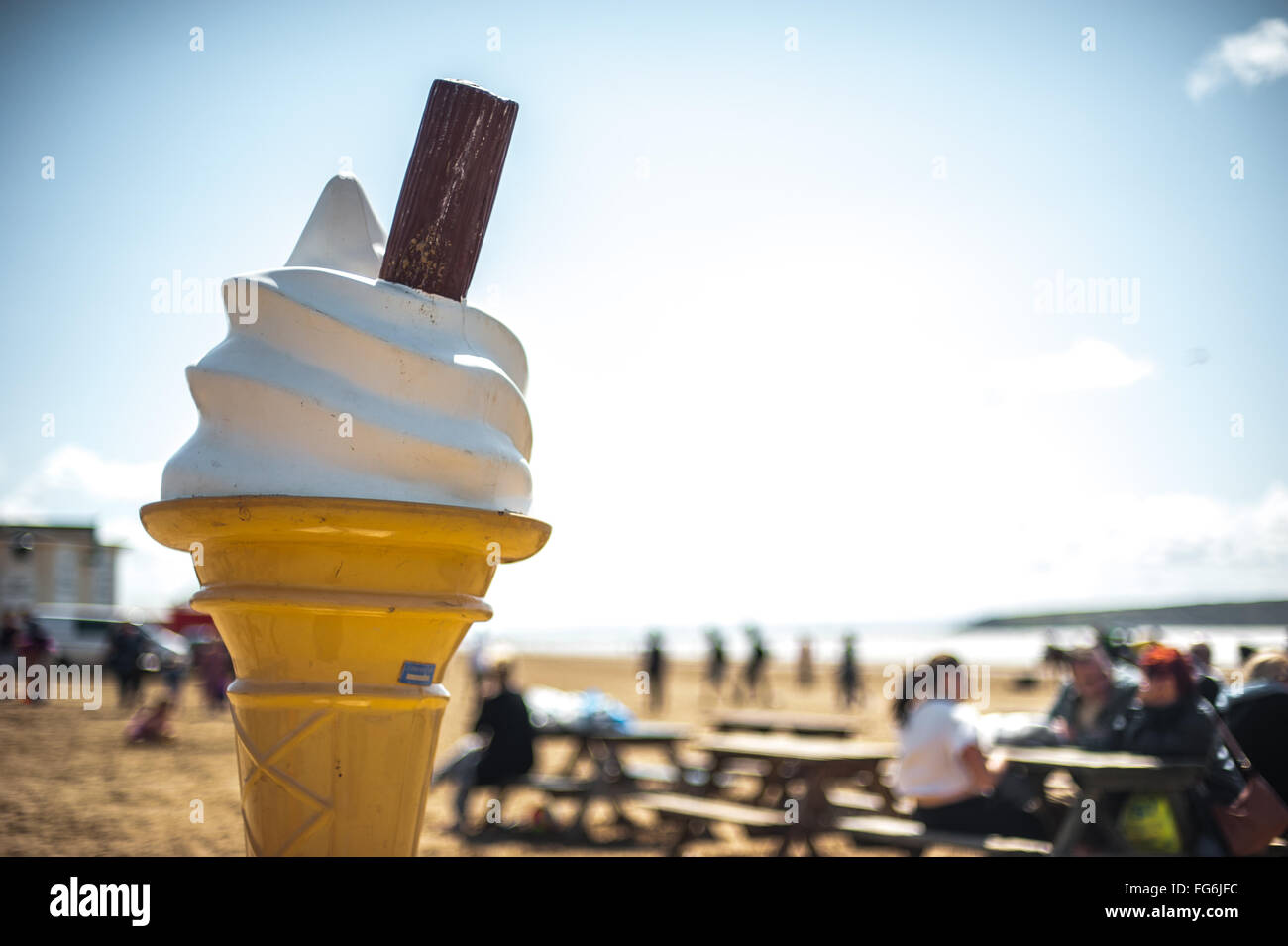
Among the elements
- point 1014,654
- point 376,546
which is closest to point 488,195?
point 376,546

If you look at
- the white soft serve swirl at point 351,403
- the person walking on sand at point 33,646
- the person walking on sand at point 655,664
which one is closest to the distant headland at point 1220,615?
the person walking on sand at point 655,664

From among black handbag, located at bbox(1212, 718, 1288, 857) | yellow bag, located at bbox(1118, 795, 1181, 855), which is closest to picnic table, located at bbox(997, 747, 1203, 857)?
yellow bag, located at bbox(1118, 795, 1181, 855)

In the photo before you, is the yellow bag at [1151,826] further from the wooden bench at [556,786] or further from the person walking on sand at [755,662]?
the person walking on sand at [755,662]

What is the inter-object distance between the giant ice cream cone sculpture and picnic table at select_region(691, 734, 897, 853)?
19.0 feet

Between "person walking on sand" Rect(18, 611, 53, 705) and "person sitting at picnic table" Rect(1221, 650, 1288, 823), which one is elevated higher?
"person sitting at picnic table" Rect(1221, 650, 1288, 823)

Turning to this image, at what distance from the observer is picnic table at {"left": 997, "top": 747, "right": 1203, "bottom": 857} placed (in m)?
4.96

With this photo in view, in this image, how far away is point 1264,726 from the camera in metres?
4.33

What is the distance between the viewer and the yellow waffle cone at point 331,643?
1536 millimetres

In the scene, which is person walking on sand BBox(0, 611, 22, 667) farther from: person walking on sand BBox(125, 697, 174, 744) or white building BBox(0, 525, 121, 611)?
person walking on sand BBox(125, 697, 174, 744)

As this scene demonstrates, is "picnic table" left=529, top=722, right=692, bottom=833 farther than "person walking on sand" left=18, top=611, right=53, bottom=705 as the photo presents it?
No

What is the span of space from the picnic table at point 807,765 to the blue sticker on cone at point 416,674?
584 centimetres

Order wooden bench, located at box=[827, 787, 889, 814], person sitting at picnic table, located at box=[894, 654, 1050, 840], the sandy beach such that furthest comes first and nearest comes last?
wooden bench, located at box=[827, 787, 889, 814] → the sandy beach → person sitting at picnic table, located at box=[894, 654, 1050, 840]

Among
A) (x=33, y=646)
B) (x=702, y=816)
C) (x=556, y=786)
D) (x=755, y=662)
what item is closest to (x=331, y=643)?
(x=702, y=816)
